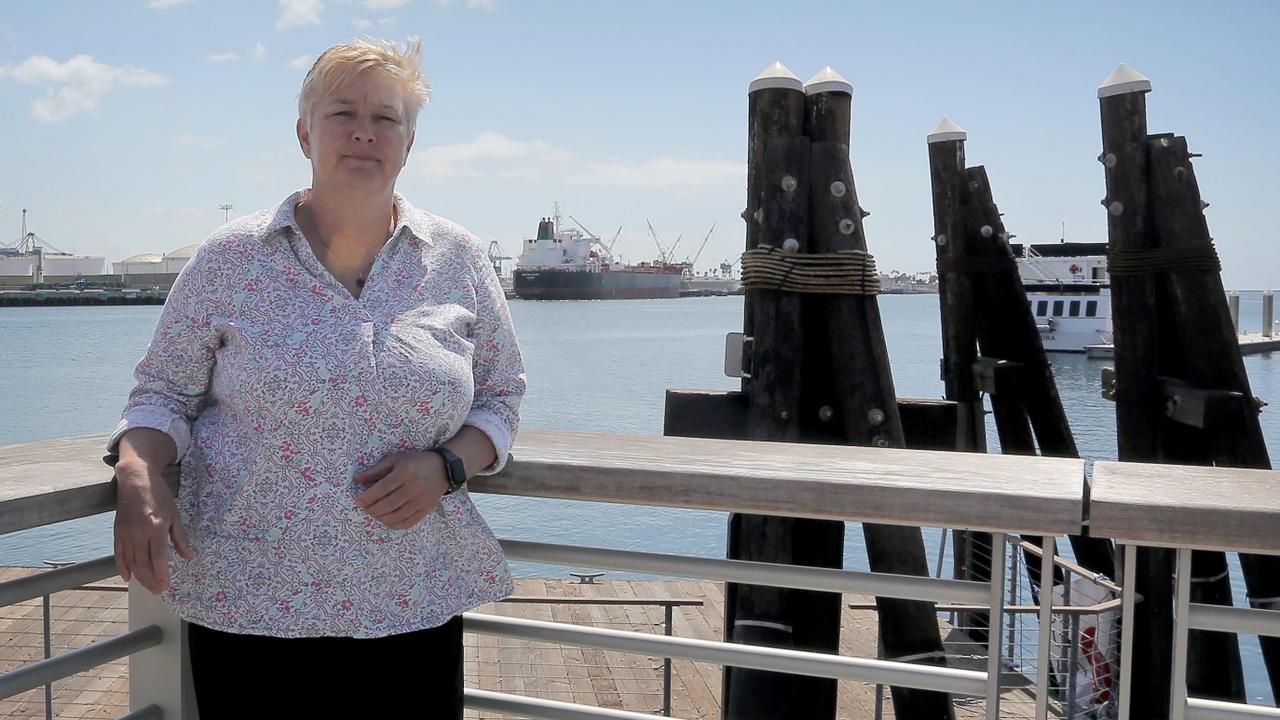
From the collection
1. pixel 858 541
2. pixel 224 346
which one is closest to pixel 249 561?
pixel 224 346

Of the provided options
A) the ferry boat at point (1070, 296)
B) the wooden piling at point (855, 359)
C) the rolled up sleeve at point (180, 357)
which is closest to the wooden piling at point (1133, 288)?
the wooden piling at point (855, 359)

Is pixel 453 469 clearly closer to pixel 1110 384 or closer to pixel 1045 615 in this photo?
pixel 1045 615

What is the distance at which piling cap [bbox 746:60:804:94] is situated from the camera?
3.98 meters

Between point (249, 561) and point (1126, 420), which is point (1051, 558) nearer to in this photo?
point (249, 561)

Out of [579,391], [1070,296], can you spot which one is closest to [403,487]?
[579,391]

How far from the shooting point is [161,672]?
1.90m

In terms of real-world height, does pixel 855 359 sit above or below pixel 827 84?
below

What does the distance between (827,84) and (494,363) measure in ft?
8.43

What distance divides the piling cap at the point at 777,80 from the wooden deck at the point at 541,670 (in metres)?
2.87

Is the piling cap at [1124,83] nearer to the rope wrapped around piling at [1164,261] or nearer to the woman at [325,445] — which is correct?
the rope wrapped around piling at [1164,261]

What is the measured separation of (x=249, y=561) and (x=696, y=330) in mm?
75468

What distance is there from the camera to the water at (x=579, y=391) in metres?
16.6

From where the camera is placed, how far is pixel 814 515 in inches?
64.4

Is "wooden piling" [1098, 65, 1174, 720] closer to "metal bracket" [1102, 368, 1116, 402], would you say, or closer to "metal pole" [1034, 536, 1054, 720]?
"metal bracket" [1102, 368, 1116, 402]
